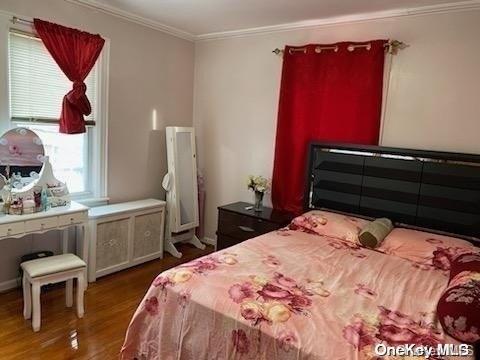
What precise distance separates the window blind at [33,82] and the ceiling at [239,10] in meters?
0.58

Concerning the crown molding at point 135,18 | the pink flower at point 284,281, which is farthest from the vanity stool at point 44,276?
the crown molding at point 135,18

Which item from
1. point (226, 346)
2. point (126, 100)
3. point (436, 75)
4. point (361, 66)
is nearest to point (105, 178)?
point (126, 100)

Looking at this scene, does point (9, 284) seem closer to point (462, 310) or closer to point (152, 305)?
point (152, 305)

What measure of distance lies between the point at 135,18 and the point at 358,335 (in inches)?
129

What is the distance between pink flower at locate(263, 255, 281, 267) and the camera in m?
2.18

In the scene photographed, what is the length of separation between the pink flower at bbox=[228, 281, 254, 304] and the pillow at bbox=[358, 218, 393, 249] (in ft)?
3.95

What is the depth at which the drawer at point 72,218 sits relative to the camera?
2654mm

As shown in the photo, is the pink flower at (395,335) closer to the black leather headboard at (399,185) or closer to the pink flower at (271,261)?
the pink flower at (271,261)

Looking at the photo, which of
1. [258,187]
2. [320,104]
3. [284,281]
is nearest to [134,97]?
[258,187]

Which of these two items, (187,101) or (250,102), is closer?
(250,102)

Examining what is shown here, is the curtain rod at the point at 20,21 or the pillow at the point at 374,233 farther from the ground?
the curtain rod at the point at 20,21

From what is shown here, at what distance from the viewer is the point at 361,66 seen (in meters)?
3.10

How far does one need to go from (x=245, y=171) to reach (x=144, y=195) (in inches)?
44.1

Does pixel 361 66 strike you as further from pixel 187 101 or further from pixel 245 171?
pixel 187 101
